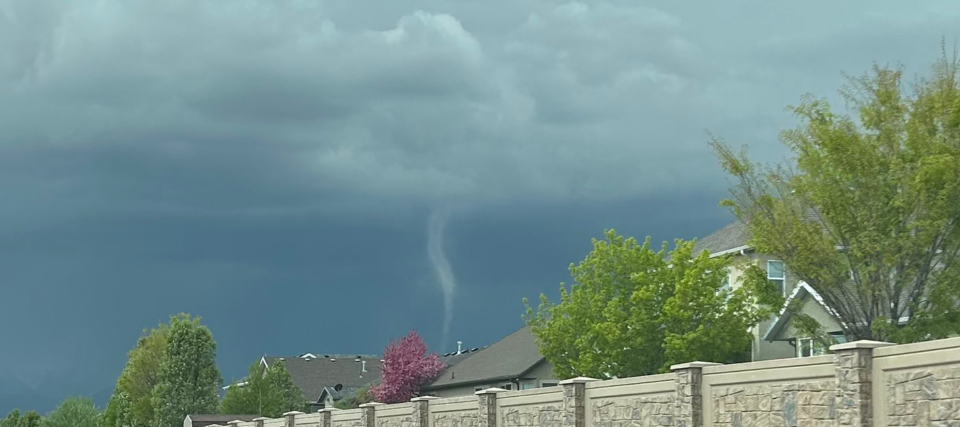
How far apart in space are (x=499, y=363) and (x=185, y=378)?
21.4 meters

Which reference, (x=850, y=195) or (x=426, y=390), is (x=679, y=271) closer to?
(x=850, y=195)

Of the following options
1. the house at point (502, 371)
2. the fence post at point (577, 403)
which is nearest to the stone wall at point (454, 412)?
the fence post at point (577, 403)

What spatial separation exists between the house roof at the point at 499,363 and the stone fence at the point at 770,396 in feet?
84.5

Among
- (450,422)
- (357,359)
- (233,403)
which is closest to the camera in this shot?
(450,422)

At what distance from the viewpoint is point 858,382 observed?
55.0 ft

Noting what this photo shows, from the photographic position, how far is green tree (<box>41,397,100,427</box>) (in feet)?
329

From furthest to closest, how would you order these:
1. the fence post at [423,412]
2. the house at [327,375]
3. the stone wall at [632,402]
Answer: the house at [327,375] → the fence post at [423,412] → the stone wall at [632,402]

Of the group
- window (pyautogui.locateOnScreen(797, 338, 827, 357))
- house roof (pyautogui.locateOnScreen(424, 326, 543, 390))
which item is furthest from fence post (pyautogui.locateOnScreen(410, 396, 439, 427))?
house roof (pyautogui.locateOnScreen(424, 326, 543, 390))

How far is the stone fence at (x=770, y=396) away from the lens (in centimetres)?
1578

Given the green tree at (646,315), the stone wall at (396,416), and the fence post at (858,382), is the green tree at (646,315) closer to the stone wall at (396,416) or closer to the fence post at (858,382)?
the stone wall at (396,416)

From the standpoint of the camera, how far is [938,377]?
15.5 metres

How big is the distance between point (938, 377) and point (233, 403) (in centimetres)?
5928

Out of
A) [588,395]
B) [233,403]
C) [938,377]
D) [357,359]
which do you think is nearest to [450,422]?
[588,395]

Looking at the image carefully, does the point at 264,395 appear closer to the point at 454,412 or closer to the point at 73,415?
the point at 73,415
